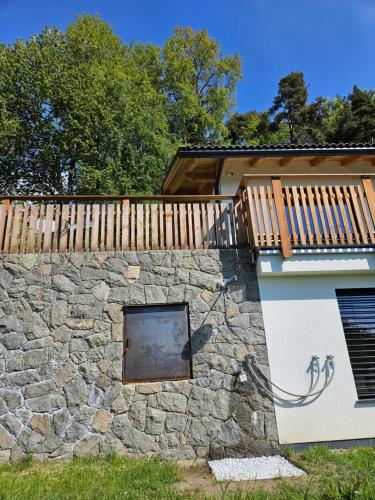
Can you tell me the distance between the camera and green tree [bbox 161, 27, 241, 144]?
62.0 ft

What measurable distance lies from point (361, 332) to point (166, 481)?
3.73 metres

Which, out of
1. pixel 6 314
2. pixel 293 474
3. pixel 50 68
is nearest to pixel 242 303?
pixel 293 474

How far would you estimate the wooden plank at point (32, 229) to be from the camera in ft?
17.4

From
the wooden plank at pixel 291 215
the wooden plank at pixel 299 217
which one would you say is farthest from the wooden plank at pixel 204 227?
the wooden plank at pixel 299 217

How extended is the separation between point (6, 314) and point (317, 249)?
4917 millimetres

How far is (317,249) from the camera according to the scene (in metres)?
5.25

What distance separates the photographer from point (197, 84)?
20594 millimetres

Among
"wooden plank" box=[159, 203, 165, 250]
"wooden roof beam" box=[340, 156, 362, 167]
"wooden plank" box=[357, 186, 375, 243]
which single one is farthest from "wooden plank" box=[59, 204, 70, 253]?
"wooden roof beam" box=[340, 156, 362, 167]

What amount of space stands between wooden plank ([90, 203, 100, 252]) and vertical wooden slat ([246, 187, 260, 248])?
2.55m

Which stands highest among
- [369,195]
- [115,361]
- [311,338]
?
[369,195]

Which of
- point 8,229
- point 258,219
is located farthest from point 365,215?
point 8,229

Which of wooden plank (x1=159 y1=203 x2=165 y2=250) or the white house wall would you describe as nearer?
the white house wall

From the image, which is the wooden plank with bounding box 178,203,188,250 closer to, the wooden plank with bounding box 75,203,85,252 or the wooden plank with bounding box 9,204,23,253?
the wooden plank with bounding box 75,203,85,252

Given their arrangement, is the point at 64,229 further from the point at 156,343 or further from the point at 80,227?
the point at 156,343
